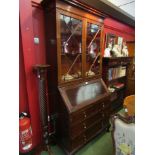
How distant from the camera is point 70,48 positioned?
→ 2.10 metres

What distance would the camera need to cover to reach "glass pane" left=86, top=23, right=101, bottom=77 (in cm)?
228

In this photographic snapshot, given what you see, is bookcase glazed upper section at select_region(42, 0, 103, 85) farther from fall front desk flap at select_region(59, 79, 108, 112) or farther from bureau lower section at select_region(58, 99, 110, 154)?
bureau lower section at select_region(58, 99, 110, 154)

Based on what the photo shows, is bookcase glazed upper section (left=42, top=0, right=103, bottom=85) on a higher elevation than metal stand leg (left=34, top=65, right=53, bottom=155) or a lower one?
higher

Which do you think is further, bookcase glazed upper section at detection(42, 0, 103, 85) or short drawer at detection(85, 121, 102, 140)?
short drawer at detection(85, 121, 102, 140)

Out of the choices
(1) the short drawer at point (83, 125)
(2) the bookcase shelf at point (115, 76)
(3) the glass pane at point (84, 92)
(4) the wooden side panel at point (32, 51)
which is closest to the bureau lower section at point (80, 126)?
(1) the short drawer at point (83, 125)

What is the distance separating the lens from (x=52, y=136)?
7.32 feet

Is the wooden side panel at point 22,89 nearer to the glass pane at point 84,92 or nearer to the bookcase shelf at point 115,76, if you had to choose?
the glass pane at point 84,92

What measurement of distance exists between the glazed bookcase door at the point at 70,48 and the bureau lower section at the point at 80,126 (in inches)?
21.5

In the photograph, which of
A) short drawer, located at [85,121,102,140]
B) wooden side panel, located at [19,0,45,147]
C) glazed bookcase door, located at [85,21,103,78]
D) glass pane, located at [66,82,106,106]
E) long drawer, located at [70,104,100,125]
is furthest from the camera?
glazed bookcase door, located at [85,21,103,78]

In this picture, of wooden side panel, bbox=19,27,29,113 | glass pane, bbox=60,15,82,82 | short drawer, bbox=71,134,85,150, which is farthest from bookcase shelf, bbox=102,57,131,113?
wooden side panel, bbox=19,27,29,113
